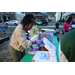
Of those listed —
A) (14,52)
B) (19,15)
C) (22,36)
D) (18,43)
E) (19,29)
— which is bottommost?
(14,52)

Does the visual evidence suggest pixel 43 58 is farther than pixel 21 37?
No

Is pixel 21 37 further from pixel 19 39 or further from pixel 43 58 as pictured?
pixel 43 58

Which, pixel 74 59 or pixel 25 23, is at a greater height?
pixel 25 23

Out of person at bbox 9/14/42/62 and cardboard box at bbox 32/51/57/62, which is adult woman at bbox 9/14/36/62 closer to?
person at bbox 9/14/42/62

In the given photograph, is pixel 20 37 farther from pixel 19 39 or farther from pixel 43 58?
pixel 43 58

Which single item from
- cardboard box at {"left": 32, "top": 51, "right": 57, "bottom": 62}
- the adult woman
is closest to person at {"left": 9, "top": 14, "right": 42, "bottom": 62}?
the adult woman

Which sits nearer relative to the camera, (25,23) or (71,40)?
(71,40)

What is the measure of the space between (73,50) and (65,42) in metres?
0.08

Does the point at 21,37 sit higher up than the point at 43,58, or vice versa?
the point at 21,37

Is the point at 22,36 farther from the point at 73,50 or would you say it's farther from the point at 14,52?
the point at 73,50

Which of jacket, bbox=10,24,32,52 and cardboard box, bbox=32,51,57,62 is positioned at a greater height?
jacket, bbox=10,24,32,52

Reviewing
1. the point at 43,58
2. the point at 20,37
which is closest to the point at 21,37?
the point at 20,37

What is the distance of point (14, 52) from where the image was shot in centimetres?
138
